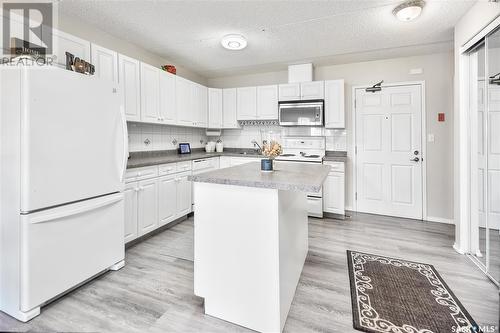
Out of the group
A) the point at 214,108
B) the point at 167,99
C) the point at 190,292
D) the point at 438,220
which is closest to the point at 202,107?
the point at 214,108

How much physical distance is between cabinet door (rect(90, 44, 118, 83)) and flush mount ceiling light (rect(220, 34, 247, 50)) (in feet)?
4.37

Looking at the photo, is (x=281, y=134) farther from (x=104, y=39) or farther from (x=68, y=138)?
(x=68, y=138)

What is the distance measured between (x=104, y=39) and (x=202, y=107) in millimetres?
1876

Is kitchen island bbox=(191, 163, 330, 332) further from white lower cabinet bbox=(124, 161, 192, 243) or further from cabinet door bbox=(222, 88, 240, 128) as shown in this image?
cabinet door bbox=(222, 88, 240, 128)

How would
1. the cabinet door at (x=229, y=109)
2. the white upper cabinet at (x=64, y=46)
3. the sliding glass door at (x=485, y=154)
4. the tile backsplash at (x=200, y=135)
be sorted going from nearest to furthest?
the sliding glass door at (x=485, y=154) < the white upper cabinet at (x=64, y=46) < the tile backsplash at (x=200, y=135) < the cabinet door at (x=229, y=109)

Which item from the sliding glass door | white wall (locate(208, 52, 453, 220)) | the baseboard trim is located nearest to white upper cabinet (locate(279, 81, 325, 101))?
white wall (locate(208, 52, 453, 220))

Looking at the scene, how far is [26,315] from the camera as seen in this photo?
5.62 ft

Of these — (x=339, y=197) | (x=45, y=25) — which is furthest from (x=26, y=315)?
(x=339, y=197)

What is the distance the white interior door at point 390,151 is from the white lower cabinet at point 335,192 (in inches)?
22.3

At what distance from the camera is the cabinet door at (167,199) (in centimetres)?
329

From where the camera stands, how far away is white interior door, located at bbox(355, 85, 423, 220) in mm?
3992

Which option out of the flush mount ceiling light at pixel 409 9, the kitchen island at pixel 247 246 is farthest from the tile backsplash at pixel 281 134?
the kitchen island at pixel 247 246

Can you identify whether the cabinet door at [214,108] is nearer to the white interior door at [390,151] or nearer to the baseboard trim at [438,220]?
the white interior door at [390,151]

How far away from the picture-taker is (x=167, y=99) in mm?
3762
